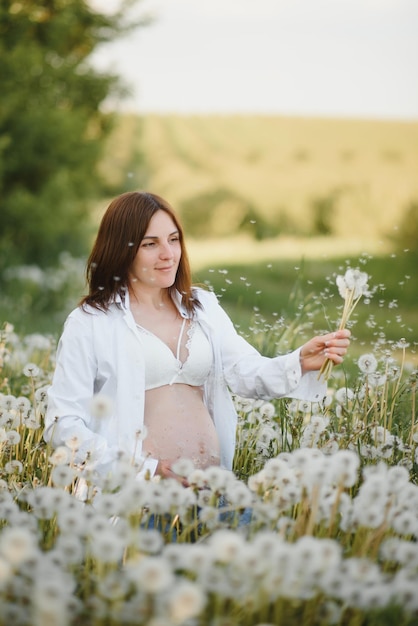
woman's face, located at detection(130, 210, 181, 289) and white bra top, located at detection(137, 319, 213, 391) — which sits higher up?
woman's face, located at detection(130, 210, 181, 289)

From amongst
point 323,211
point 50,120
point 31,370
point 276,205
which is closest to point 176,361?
point 31,370

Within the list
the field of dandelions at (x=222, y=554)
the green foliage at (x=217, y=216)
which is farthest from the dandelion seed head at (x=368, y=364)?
the green foliage at (x=217, y=216)

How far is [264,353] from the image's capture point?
182 inches

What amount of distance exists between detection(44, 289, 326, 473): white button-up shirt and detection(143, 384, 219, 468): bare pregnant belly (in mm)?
80

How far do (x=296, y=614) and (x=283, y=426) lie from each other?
1.66 metres

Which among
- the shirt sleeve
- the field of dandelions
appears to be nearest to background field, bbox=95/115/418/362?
the shirt sleeve

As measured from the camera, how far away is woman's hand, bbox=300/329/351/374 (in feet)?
10.5

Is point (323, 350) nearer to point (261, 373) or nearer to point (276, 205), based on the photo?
point (261, 373)

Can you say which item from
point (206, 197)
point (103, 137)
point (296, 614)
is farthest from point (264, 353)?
point (206, 197)

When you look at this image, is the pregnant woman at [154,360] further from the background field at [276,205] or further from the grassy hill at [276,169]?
the grassy hill at [276,169]

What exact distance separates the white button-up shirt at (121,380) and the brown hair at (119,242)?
9cm

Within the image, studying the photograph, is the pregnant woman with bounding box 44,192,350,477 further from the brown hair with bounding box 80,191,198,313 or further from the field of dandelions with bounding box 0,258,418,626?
the field of dandelions with bounding box 0,258,418,626

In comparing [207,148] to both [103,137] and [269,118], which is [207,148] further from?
[103,137]

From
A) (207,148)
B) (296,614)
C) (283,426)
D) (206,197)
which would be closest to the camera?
(296,614)
